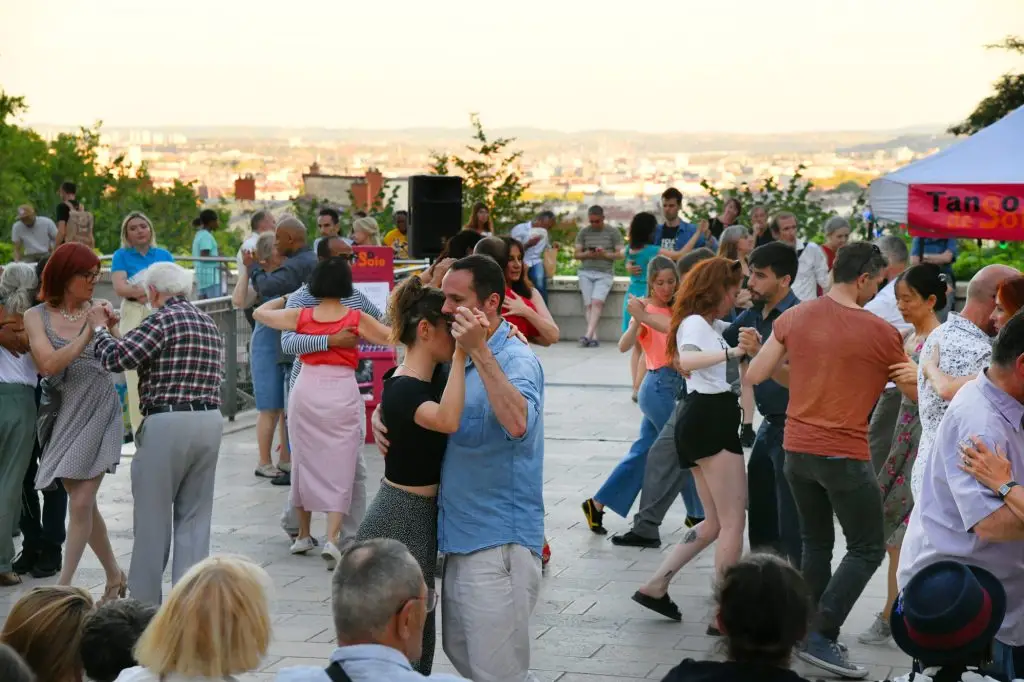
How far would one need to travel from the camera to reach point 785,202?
20938mm

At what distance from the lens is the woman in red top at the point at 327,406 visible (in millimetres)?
8133

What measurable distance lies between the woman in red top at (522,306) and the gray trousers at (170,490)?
1.64m

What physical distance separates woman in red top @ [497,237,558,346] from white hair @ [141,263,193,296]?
1575mm

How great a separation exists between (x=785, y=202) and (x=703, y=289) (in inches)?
573

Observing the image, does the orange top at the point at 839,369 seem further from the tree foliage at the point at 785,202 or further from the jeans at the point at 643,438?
the tree foliage at the point at 785,202

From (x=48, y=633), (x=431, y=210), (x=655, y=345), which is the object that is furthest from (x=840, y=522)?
(x=431, y=210)

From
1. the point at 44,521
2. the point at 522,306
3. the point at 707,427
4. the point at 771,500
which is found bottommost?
the point at 44,521

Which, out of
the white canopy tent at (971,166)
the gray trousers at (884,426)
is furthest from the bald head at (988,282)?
the white canopy tent at (971,166)

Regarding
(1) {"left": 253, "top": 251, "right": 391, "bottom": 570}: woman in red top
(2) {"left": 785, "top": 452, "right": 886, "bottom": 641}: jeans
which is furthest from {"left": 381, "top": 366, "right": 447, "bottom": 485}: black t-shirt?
(1) {"left": 253, "top": 251, "right": 391, "bottom": 570}: woman in red top

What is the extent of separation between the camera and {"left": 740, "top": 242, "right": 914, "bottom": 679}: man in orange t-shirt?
599 centimetres

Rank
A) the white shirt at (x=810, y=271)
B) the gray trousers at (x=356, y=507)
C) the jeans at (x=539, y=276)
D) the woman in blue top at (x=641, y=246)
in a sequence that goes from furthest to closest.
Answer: the jeans at (x=539, y=276)
the woman in blue top at (x=641, y=246)
the white shirt at (x=810, y=271)
the gray trousers at (x=356, y=507)

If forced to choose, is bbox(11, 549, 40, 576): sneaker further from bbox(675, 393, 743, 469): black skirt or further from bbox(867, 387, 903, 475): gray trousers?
bbox(867, 387, 903, 475): gray trousers

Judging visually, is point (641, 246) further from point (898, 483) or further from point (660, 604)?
point (660, 604)

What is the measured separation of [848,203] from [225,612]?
64.3ft
